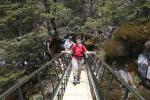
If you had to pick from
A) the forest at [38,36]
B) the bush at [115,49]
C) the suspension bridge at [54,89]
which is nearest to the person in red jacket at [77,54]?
the suspension bridge at [54,89]

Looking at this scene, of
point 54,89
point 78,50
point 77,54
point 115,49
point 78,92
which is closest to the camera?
point 54,89

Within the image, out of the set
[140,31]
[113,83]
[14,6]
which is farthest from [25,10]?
[113,83]

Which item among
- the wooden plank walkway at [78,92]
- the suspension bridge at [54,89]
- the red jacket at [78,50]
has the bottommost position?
the wooden plank walkway at [78,92]

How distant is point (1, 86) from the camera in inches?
834

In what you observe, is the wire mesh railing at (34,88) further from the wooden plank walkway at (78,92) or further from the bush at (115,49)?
the bush at (115,49)

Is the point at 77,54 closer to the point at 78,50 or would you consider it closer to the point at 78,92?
the point at 78,50

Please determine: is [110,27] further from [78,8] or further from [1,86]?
[1,86]

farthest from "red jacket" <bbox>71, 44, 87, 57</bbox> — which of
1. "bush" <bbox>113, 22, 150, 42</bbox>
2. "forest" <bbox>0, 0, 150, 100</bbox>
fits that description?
"bush" <bbox>113, 22, 150, 42</bbox>

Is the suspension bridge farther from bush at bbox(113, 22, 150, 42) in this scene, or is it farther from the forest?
bush at bbox(113, 22, 150, 42)

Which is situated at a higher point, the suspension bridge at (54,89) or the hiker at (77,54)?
the suspension bridge at (54,89)

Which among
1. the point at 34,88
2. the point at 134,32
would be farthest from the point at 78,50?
the point at 134,32

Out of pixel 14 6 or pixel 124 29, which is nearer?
pixel 124 29

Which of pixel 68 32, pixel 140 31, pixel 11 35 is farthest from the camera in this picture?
pixel 68 32

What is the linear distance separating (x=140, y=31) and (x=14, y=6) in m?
8.31
